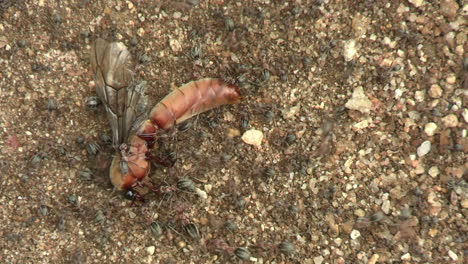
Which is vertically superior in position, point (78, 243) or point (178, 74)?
point (178, 74)

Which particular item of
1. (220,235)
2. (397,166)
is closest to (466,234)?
(397,166)

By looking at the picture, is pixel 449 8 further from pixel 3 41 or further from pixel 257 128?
pixel 3 41

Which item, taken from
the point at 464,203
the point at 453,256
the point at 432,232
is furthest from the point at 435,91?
the point at 453,256

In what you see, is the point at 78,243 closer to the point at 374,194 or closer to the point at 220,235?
the point at 220,235

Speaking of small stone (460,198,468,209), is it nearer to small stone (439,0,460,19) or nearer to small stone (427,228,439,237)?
small stone (427,228,439,237)

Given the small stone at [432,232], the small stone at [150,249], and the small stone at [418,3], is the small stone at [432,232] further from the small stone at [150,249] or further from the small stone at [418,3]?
the small stone at [150,249]

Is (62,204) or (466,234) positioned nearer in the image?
(466,234)

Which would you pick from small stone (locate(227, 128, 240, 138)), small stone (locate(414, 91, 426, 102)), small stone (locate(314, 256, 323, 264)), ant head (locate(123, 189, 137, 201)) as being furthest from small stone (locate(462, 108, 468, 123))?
ant head (locate(123, 189, 137, 201))
